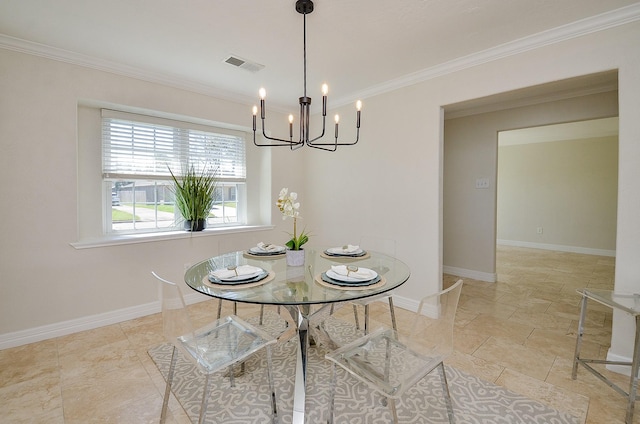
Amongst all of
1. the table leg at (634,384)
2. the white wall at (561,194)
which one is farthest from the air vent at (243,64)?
the white wall at (561,194)

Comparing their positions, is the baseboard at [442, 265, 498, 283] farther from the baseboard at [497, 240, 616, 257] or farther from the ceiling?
the baseboard at [497, 240, 616, 257]

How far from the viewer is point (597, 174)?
18.9 feet

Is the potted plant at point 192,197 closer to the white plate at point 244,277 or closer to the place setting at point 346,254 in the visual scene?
the place setting at point 346,254

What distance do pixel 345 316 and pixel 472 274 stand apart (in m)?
2.40

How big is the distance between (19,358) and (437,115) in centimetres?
397

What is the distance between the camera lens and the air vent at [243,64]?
2.55 meters

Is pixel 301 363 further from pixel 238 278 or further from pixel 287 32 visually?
pixel 287 32

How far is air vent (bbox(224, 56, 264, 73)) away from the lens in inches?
101

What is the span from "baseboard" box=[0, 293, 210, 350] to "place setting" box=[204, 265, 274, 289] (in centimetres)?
171

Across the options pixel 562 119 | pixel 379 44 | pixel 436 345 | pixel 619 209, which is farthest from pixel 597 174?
pixel 436 345

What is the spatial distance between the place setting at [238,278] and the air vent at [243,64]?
1.86 m

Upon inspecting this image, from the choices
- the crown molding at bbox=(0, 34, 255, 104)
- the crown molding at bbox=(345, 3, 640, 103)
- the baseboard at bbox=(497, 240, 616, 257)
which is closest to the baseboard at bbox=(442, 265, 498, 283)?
the crown molding at bbox=(345, 3, 640, 103)

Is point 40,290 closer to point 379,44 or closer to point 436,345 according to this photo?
point 436,345

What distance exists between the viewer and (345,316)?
291 centimetres
